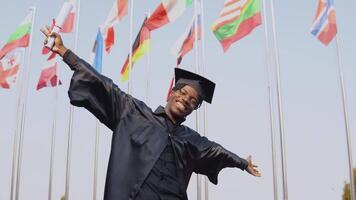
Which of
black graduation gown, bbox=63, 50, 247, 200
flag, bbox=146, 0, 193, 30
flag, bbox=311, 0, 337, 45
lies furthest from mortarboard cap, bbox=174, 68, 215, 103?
flag, bbox=311, 0, 337, 45

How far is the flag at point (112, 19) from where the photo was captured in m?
13.2

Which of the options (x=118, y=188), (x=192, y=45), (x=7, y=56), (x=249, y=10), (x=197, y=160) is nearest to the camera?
(x=118, y=188)

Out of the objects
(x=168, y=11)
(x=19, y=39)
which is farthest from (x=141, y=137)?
(x=19, y=39)

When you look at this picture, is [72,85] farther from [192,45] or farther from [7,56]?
[7,56]

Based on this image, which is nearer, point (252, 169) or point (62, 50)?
point (62, 50)

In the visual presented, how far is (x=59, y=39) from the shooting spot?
10.6ft

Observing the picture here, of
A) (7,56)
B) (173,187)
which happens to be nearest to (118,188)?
(173,187)

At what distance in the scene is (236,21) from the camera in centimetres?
1105

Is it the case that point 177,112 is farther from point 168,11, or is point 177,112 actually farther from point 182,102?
point 168,11

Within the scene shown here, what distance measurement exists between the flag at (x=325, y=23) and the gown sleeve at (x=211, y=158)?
830 centimetres

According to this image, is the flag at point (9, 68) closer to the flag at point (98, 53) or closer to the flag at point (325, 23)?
the flag at point (98, 53)

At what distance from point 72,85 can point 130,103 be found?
17.4 inches

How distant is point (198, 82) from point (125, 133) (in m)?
0.75

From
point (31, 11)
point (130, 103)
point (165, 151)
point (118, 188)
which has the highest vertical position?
point (31, 11)
